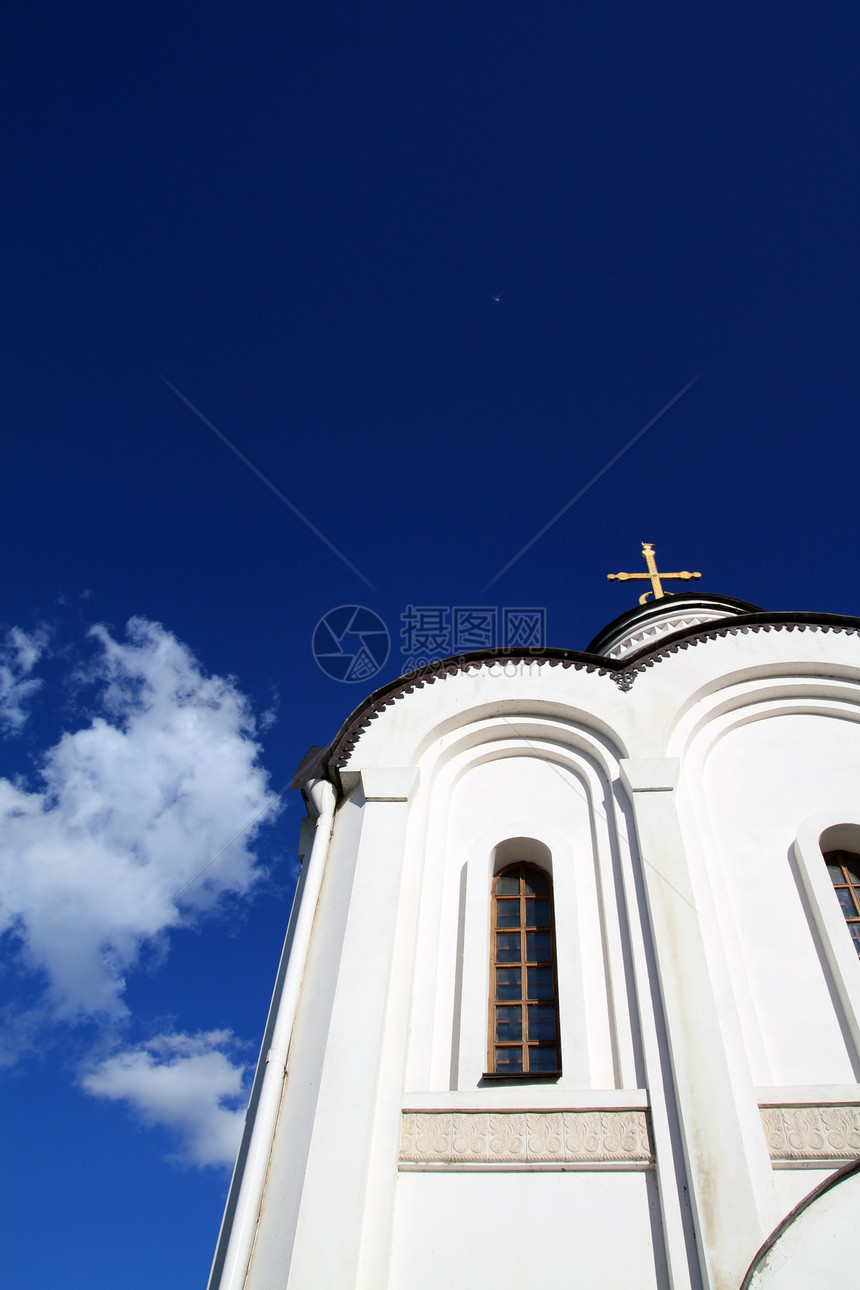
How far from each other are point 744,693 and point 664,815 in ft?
7.07

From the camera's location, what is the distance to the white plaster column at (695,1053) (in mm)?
4832

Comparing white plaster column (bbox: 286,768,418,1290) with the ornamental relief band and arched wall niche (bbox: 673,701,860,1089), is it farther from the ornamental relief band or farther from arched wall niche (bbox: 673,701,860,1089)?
arched wall niche (bbox: 673,701,860,1089)

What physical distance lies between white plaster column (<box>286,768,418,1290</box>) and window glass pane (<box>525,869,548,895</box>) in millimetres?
1230

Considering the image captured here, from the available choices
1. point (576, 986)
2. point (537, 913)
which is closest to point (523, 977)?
point (576, 986)

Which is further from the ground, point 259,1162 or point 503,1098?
point 503,1098

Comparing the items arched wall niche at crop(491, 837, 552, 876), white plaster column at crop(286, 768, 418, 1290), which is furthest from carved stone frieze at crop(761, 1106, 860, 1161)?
arched wall niche at crop(491, 837, 552, 876)

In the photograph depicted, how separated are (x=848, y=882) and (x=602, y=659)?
304 centimetres

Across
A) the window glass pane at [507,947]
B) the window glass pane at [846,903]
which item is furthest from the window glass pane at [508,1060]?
Answer: the window glass pane at [846,903]

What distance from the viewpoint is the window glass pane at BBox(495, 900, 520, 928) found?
7.20 meters

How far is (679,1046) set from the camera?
5.69 metres

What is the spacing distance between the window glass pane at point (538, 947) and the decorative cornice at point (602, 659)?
2.55m

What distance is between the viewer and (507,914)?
23.9 ft

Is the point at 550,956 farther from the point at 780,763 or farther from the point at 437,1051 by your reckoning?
the point at 780,763

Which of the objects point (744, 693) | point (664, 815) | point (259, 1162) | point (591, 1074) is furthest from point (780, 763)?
point (259, 1162)
